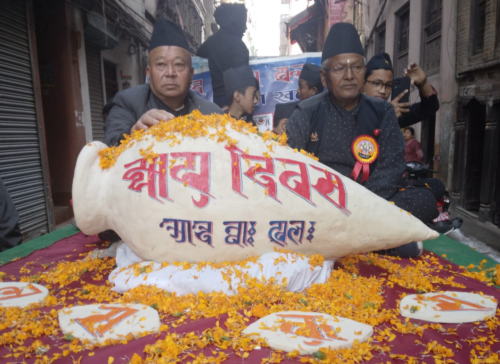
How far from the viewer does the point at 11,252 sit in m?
2.66

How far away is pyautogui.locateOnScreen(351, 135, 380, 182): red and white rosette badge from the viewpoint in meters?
2.39

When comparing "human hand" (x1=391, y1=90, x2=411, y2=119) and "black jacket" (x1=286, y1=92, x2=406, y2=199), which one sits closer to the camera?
"black jacket" (x1=286, y1=92, x2=406, y2=199)

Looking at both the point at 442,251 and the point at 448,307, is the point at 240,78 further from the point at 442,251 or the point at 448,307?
the point at 448,307

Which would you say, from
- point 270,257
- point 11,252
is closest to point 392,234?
point 270,257

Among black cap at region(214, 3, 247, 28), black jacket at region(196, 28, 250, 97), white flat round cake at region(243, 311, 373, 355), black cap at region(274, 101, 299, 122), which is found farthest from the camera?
black cap at region(214, 3, 247, 28)

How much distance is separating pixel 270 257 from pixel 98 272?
3.56ft

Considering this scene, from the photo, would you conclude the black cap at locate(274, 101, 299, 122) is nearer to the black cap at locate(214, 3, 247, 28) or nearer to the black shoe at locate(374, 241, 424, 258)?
the black cap at locate(214, 3, 247, 28)

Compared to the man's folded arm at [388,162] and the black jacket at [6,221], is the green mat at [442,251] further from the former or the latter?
the man's folded arm at [388,162]

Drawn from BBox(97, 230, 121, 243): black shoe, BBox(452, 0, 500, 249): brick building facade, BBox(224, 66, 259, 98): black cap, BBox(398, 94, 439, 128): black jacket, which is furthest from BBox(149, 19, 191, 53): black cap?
BBox(452, 0, 500, 249): brick building facade

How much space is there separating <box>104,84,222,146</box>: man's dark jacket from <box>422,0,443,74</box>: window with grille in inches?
250

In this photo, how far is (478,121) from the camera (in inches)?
225

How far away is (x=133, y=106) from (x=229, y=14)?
227cm

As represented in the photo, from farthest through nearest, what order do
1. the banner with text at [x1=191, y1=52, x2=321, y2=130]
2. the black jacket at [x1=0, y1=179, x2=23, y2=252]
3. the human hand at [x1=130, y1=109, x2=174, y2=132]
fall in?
the banner with text at [x1=191, y1=52, x2=321, y2=130], the black jacket at [x1=0, y1=179, x2=23, y2=252], the human hand at [x1=130, y1=109, x2=174, y2=132]

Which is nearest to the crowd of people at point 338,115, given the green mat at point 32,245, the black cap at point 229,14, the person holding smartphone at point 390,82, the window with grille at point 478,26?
the person holding smartphone at point 390,82
